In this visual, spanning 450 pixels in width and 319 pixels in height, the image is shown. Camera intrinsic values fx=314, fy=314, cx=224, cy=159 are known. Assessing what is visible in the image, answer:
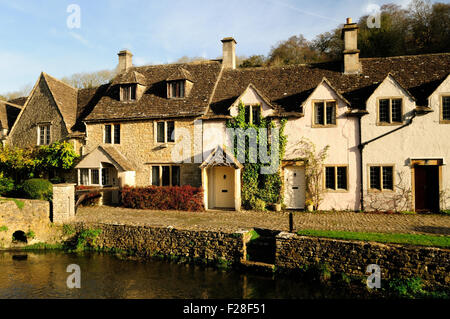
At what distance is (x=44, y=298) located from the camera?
9.62 m

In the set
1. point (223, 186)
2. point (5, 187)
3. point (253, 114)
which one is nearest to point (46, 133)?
point (5, 187)

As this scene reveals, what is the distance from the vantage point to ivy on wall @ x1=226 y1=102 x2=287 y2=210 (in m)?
18.0

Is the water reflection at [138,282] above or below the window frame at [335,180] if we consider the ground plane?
below

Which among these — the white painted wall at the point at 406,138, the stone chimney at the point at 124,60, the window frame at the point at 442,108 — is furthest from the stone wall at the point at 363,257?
the stone chimney at the point at 124,60

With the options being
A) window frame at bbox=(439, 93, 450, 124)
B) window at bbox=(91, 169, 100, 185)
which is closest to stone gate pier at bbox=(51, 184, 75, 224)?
window at bbox=(91, 169, 100, 185)

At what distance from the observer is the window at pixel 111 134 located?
21.4 m

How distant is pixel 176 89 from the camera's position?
21.1m

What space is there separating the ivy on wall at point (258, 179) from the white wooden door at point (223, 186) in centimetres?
90

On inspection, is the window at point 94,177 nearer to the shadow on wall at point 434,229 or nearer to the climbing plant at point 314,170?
the climbing plant at point 314,170

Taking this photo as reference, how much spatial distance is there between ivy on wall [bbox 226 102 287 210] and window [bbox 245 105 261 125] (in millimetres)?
190

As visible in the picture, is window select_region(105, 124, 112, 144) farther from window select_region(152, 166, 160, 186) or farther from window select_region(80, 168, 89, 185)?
window select_region(152, 166, 160, 186)
